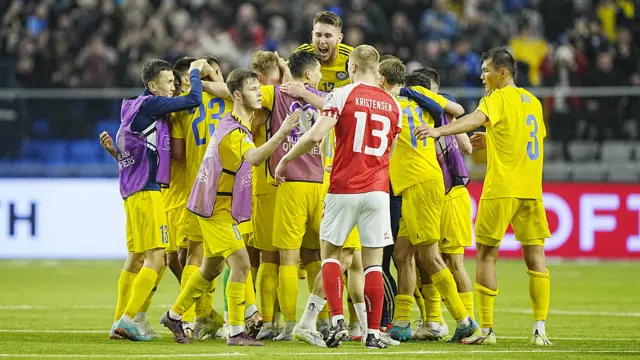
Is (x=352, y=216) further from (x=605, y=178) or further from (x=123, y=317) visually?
(x=605, y=178)

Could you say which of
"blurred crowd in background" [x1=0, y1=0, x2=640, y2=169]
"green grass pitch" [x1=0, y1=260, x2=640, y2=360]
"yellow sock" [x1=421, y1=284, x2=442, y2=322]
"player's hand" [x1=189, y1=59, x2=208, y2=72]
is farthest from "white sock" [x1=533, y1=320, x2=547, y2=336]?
"blurred crowd in background" [x1=0, y1=0, x2=640, y2=169]

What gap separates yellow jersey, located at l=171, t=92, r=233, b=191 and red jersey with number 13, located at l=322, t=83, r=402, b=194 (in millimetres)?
1977

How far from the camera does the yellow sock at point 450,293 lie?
10297mm

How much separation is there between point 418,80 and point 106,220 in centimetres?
1126

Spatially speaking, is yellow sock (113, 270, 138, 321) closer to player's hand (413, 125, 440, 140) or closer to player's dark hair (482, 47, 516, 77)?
player's hand (413, 125, 440, 140)

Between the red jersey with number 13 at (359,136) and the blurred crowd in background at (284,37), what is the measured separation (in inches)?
456

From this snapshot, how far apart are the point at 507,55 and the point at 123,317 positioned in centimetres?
429

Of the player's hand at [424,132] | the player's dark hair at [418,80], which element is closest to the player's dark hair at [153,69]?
the player's dark hair at [418,80]

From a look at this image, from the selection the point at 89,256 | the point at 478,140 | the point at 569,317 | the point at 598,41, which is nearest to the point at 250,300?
the point at 478,140

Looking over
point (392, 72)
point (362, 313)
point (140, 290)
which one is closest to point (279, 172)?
point (362, 313)

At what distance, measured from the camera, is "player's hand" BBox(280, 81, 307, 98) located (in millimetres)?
10344

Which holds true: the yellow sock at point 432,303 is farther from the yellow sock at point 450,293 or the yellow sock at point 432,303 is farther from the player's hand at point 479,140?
the player's hand at point 479,140

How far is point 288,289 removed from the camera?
1043cm

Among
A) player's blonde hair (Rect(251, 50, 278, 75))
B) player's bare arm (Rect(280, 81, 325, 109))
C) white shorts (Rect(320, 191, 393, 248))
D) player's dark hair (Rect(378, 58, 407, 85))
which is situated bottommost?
white shorts (Rect(320, 191, 393, 248))
